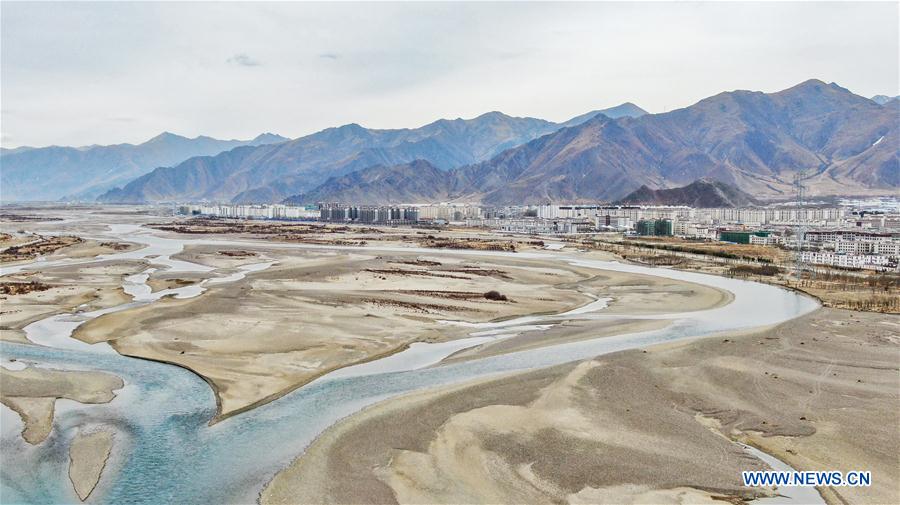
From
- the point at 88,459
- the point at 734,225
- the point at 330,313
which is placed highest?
the point at 734,225

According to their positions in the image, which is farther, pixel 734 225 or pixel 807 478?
pixel 734 225

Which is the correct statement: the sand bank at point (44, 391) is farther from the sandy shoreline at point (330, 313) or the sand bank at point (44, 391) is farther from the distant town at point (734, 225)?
the distant town at point (734, 225)

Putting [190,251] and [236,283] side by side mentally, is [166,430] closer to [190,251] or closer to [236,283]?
[236,283]

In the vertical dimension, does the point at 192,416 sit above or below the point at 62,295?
below

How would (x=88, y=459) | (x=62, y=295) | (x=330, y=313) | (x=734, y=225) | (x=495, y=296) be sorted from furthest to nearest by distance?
(x=734, y=225), (x=495, y=296), (x=62, y=295), (x=330, y=313), (x=88, y=459)

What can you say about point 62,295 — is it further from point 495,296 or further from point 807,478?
point 807,478

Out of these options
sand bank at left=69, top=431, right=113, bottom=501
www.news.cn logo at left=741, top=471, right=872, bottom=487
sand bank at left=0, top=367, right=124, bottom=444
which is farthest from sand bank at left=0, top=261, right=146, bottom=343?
www.news.cn logo at left=741, top=471, right=872, bottom=487

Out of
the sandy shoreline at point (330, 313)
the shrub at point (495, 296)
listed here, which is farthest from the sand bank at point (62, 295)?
the shrub at point (495, 296)

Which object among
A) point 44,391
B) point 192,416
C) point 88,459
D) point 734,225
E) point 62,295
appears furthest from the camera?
point 734,225

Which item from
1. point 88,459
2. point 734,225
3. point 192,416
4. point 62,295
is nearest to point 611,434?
point 192,416
